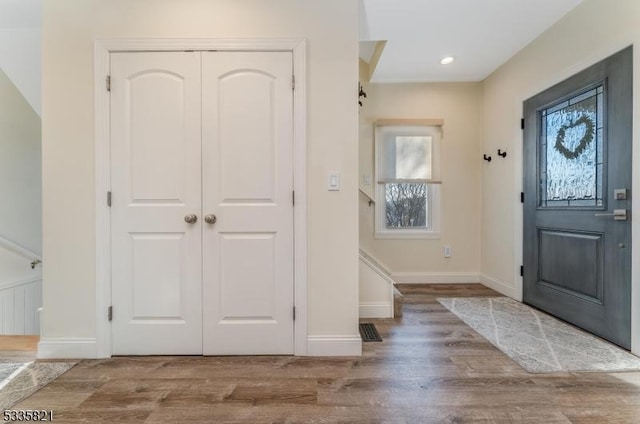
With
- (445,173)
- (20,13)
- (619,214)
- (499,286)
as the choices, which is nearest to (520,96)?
(445,173)

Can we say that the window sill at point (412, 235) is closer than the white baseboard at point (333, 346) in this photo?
No

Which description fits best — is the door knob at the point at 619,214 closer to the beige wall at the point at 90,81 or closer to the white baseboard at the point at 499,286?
the white baseboard at the point at 499,286

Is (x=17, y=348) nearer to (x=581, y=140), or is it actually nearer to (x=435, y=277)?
(x=435, y=277)

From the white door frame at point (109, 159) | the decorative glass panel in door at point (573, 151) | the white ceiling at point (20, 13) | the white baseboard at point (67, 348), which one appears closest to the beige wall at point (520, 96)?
the decorative glass panel in door at point (573, 151)

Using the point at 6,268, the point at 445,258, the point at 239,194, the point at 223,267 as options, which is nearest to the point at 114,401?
the point at 223,267

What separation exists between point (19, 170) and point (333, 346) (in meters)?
3.53

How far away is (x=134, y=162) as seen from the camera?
1989mm

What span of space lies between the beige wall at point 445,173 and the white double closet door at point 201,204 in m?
2.04

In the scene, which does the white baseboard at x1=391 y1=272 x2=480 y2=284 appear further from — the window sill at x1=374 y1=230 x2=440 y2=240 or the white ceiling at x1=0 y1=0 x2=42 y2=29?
the white ceiling at x1=0 y1=0 x2=42 y2=29

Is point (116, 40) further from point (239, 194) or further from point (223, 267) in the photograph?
point (223, 267)

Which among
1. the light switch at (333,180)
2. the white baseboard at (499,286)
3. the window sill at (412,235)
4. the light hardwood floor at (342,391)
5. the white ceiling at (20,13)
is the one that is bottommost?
the light hardwood floor at (342,391)

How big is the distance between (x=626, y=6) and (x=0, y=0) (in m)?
4.48

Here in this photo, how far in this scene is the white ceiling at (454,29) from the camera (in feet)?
8.02

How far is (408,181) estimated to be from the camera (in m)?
3.90
